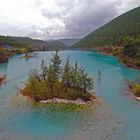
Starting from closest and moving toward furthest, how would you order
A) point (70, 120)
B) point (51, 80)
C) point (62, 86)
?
1. point (70, 120)
2. point (51, 80)
3. point (62, 86)

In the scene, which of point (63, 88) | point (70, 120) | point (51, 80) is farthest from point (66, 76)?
point (70, 120)

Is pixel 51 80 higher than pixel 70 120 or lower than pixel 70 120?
higher

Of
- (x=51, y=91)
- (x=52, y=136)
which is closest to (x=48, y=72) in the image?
(x=51, y=91)

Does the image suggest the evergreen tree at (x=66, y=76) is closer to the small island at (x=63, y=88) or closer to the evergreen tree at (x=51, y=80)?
the small island at (x=63, y=88)

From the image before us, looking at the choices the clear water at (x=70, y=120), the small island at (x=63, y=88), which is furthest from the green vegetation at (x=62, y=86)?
the clear water at (x=70, y=120)

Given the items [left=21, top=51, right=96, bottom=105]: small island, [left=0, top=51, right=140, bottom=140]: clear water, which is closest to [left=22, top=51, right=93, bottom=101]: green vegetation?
[left=21, top=51, right=96, bottom=105]: small island

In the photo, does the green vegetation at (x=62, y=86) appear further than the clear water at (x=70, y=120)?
Yes

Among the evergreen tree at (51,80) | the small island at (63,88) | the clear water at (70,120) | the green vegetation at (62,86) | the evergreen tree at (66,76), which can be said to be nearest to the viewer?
the clear water at (70,120)

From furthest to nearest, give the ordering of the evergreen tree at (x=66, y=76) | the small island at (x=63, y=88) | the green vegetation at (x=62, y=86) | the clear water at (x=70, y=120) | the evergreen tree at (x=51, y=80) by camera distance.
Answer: the evergreen tree at (x=66, y=76) < the evergreen tree at (x=51, y=80) < the green vegetation at (x=62, y=86) < the small island at (x=63, y=88) < the clear water at (x=70, y=120)

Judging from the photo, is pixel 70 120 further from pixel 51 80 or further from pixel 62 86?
pixel 51 80

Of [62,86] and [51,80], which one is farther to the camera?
[62,86]

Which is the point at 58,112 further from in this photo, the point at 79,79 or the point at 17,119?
the point at 79,79
